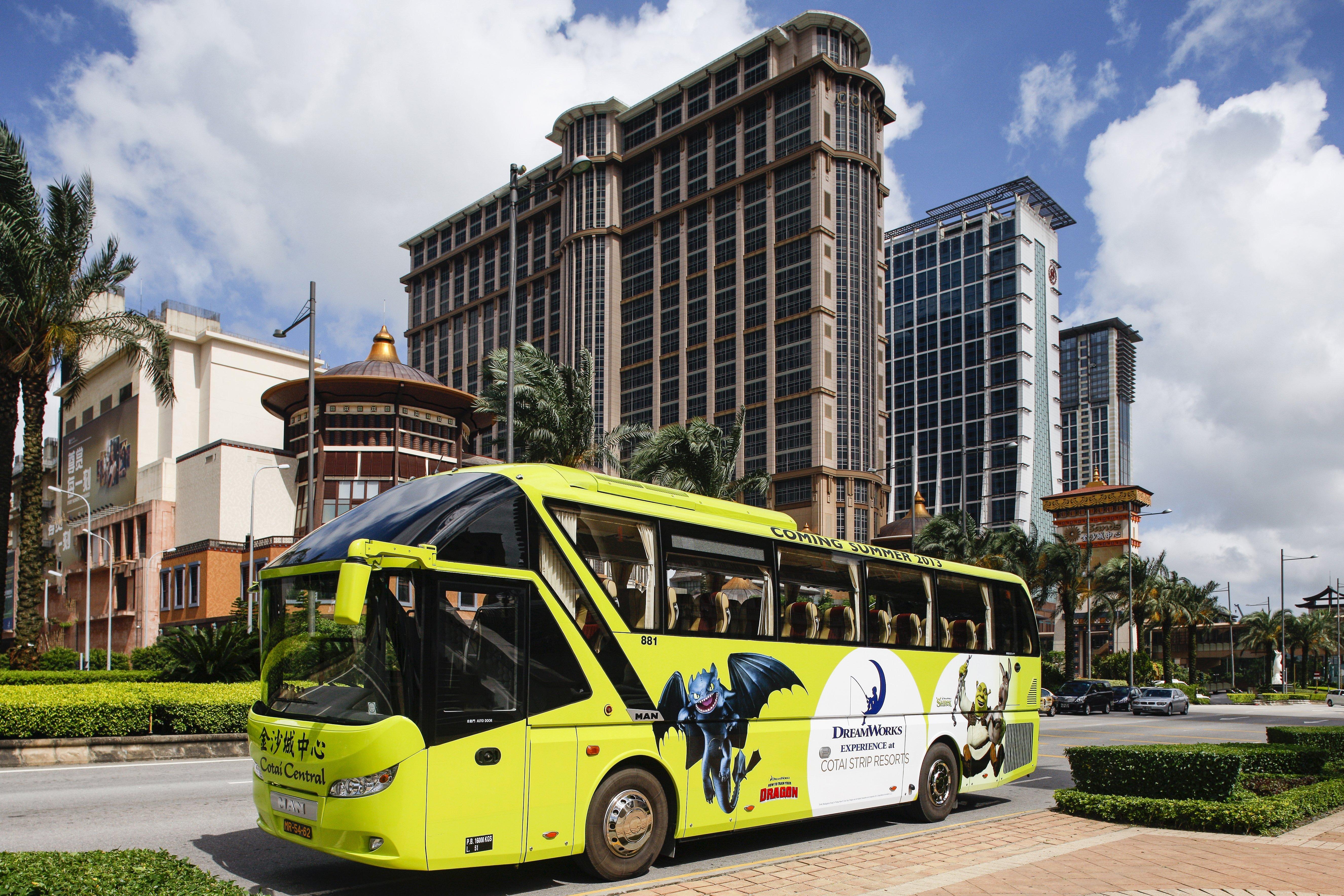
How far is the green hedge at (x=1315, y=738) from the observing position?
15.6 m

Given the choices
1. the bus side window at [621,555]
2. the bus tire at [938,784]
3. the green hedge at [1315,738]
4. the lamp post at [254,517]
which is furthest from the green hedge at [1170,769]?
the lamp post at [254,517]

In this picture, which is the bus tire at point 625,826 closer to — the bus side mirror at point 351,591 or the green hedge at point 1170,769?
the bus side mirror at point 351,591

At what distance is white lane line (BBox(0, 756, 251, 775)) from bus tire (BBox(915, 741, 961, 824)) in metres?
A: 9.90

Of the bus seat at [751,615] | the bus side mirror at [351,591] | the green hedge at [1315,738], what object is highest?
the bus side mirror at [351,591]

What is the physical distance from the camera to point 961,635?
41.2 feet

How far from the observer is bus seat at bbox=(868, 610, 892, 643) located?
11.0 meters

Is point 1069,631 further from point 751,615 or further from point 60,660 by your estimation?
point 751,615

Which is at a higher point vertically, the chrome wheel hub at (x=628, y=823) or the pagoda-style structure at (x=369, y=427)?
the pagoda-style structure at (x=369, y=427)

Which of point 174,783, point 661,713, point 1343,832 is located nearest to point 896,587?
point 661,713

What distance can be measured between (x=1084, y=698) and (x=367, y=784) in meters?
Result: 42.3

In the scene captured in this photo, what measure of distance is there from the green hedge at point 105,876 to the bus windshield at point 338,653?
153 cm

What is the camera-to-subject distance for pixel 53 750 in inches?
627

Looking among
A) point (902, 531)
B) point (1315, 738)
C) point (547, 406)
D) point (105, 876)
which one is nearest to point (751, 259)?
point (902, 531)

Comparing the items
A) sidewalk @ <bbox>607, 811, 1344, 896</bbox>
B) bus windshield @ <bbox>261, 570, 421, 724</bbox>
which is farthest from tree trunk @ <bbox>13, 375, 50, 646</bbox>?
sidewalk @ <bbox>607, 811, 1344, 896</bbox>
